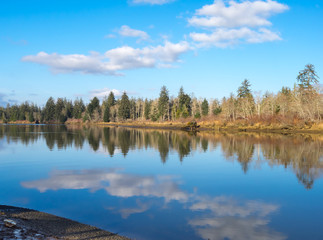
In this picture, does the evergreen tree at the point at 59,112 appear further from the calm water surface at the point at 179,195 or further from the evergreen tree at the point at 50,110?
the calm water surface at the point at 179,195

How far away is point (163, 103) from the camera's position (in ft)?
321

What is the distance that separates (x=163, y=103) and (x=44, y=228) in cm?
9089

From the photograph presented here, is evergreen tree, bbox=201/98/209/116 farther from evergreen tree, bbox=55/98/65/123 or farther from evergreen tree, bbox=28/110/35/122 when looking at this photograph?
evergreen tree, bbox=28/110/35/122

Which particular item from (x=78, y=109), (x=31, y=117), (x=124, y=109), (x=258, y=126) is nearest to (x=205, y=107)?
(x=124, y=109)

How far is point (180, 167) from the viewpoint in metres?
18.5

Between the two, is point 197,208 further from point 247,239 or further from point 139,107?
point 139,107

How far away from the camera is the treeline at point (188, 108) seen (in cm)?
5828

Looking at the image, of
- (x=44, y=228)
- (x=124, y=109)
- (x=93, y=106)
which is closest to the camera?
(x=44, y=228)

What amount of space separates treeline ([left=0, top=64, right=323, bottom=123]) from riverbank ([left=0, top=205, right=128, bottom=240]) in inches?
2113

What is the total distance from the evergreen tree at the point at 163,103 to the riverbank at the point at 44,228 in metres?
88.3

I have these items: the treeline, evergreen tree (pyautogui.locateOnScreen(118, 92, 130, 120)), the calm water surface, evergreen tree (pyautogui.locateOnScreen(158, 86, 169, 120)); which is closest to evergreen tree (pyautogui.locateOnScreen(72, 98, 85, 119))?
the treeline

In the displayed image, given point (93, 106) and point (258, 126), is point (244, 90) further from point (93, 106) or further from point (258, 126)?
point (93, 106)

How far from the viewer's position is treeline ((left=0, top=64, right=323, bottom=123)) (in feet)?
191

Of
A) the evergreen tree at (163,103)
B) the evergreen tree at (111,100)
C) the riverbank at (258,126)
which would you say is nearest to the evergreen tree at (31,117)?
the evergreen tree at (111,100)
